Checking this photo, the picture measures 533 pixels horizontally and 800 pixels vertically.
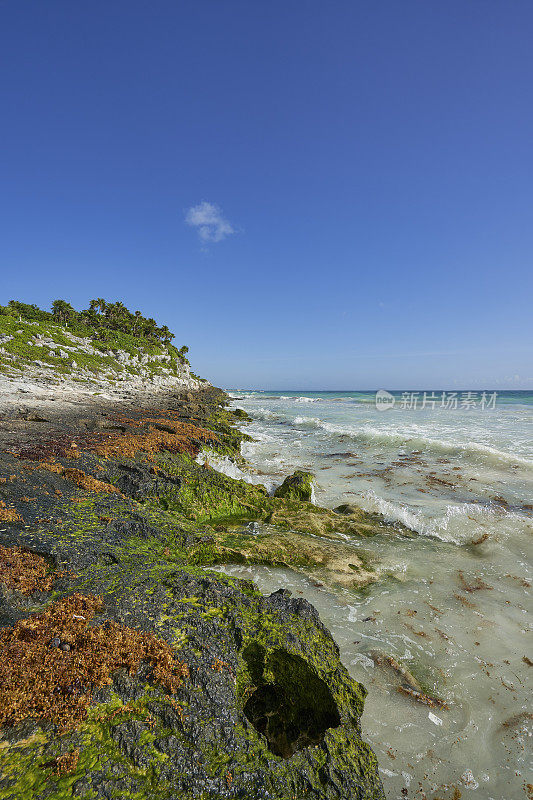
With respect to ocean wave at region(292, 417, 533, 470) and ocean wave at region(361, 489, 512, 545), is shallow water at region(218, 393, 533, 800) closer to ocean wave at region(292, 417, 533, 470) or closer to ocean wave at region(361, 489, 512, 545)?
ocean wave at region(361, 489, 512, 545)

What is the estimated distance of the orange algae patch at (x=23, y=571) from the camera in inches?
187

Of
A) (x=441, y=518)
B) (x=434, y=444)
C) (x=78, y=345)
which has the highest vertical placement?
(x=78, y=345)

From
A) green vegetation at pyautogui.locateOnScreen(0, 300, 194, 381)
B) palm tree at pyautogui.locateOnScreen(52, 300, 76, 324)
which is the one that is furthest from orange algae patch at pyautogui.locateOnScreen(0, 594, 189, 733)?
palm tree at pyautogui.locateOnScreen(52, 300, 76, 324)

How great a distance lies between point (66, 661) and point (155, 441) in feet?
39.0

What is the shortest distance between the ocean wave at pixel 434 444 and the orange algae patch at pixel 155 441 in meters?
15.6

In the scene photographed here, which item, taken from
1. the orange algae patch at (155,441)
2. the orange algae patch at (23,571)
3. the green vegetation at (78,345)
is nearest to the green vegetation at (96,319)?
the green vegetation at (78,345)

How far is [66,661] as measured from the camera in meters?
3.49

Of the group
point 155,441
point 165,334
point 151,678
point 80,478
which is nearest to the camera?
point 151,678

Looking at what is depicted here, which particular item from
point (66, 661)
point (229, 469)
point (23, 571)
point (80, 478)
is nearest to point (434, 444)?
point (229, 469)

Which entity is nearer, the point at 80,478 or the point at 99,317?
the point at 80,478

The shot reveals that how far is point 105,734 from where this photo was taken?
309cm

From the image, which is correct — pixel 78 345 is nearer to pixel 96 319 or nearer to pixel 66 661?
pixel 96 319

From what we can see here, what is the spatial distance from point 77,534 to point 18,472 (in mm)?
3543

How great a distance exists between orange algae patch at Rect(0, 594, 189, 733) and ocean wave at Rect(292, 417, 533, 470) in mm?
23851
